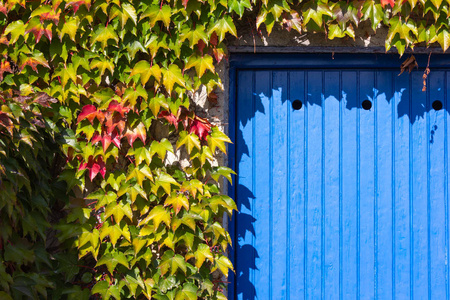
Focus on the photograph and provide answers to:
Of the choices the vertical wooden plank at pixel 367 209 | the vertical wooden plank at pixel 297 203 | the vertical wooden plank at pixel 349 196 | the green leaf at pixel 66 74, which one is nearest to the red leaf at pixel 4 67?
the green leaf at pixel 66 74

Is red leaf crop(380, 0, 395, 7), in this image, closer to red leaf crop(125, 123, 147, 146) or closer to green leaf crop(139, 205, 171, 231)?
red leaf crop(125, 123, 147, 146)

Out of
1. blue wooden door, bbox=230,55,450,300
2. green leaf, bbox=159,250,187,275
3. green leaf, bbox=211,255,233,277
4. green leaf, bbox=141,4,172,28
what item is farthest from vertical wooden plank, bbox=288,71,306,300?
green leaf, bbox=141,4,172,28

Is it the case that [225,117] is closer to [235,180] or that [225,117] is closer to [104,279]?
[235,180]

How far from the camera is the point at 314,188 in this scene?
3086 millimetres

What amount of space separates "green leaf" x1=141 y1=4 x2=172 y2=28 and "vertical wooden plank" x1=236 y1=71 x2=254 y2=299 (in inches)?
24.5

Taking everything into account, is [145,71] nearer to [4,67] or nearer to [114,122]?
[114,122]

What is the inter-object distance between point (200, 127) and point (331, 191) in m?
0.87

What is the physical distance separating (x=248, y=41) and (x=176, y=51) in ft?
1.44

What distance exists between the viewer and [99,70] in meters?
2.83

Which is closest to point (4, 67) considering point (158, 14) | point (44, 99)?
point (44, 99)

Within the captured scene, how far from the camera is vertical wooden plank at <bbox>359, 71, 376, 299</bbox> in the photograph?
305cm

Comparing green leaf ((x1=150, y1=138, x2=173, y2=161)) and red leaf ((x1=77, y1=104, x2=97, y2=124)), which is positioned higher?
red leaf ((x1=77, y1=104, x2=97, y2=124))

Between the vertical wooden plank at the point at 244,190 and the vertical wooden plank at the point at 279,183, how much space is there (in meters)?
0.13

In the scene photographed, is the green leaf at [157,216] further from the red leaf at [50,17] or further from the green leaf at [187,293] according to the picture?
the red leaf at [50,17]
